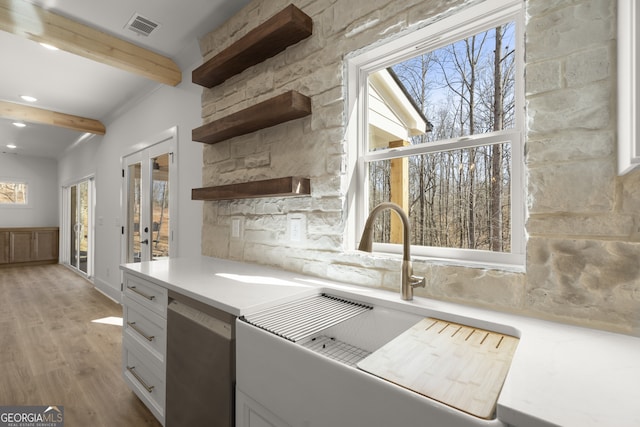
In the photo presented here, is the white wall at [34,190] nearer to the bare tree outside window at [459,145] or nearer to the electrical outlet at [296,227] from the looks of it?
the electrical outlet at [296,227]

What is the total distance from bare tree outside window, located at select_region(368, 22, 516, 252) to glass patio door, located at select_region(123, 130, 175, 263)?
7.72ft

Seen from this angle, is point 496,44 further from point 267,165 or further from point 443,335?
point 267,165

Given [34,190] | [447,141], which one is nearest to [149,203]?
[447,141]

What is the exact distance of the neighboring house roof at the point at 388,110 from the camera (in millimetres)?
1614

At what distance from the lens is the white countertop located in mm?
558

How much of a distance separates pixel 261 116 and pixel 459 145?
1076 mm

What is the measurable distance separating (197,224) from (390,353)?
2.26 m

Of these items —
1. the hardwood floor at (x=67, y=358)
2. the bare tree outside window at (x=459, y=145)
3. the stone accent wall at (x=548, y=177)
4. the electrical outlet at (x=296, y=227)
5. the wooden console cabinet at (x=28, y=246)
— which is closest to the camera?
the stone accent wall at (x=548, y=177)

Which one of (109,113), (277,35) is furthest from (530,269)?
(109,113)

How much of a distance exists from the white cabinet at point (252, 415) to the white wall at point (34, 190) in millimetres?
9064

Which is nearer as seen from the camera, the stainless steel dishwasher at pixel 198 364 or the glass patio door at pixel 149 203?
the stainless steel dishwasher at pixel 198 364

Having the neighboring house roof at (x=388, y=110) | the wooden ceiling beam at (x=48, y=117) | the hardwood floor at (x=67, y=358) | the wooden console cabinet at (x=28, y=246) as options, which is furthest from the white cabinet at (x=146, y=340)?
the wooden console cabinet at (x=28, y=246)

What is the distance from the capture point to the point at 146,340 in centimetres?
175

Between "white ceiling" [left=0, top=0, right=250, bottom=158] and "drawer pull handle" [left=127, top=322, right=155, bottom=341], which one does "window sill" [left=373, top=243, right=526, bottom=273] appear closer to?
"drawer pull handle" [left=127, top=322, right=155, bottom=341]
